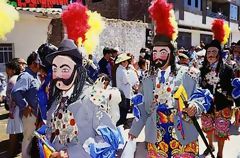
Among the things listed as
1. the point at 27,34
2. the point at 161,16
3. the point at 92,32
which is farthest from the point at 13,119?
the point at 27,34

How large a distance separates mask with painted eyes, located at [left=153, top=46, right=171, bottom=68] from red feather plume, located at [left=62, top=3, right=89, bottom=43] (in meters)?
0.91

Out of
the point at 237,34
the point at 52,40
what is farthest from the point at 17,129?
the point at 237,34

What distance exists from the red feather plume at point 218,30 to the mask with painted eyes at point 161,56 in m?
2.32

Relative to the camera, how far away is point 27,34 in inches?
485

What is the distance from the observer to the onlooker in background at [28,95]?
5305 mm

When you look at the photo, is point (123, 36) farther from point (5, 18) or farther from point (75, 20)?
point (5, 18)

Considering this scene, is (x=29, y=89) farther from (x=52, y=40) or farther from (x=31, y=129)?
(x=52, y=40)

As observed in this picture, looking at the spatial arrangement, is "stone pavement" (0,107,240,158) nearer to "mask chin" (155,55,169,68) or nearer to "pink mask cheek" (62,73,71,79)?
"mask chin" (155,55,169,68)

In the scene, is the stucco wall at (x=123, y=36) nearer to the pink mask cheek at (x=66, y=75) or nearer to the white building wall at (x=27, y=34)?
the white building wall at (x=27, y=34)

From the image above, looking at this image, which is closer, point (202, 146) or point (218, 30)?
point (218, 30)

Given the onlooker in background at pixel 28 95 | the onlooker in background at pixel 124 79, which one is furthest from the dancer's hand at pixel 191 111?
the onlooker in background at pixel 124 79

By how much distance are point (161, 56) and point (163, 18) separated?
528mm

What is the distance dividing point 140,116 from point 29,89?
6.33 feet

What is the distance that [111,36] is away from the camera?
15211 mm
